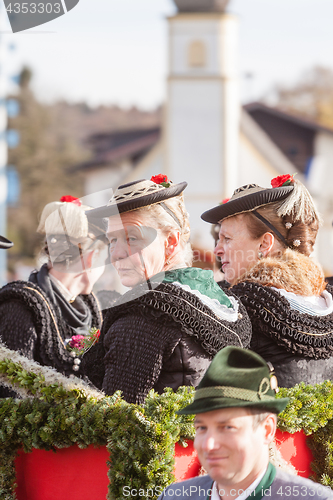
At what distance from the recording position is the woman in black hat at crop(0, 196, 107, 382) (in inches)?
123

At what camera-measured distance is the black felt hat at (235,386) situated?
1.83 meters

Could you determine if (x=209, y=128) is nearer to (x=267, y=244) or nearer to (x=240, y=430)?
(x=267, y=244)

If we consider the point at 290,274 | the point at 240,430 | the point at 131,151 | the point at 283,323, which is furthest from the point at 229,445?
the point at 131,151

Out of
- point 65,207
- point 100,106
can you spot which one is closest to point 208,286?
point 65,207

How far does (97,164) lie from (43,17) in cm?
2609

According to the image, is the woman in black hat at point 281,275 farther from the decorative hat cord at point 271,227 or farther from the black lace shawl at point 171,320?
the black lace shawl at point 171,320

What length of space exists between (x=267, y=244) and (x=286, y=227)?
0.39ft

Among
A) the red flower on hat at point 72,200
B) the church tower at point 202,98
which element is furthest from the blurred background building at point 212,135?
the red flower on hat at point 72,200

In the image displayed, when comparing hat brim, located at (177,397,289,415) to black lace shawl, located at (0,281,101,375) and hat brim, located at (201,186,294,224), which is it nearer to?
Answer: hat brim, located at (201,186,294,224)

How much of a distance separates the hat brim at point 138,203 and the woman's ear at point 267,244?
1.63ft

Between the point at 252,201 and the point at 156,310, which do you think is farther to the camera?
the point at 252,201

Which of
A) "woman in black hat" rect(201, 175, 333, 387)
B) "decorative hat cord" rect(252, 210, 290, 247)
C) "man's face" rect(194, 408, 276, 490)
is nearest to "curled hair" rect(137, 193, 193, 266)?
"woman in black hat" rect(201, 175, 333, 387)

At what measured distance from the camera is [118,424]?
2240 mm

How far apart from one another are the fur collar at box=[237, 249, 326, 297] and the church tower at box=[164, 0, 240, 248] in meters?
22.5
